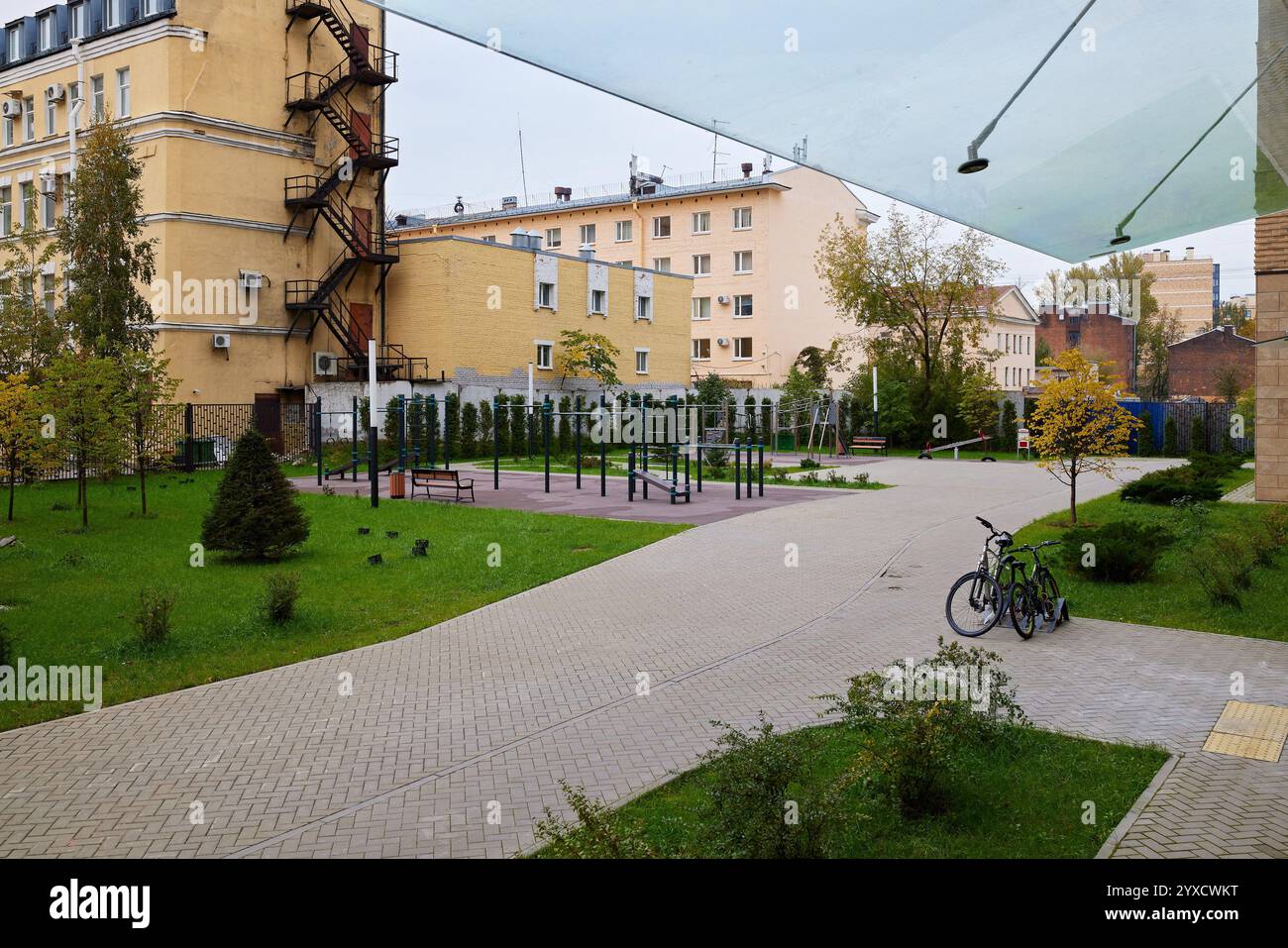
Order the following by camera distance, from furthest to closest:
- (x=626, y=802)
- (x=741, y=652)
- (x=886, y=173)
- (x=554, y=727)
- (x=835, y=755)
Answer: (x=741, y=652) < (x=554, y=727) < (x=835, y=755) < (x=626, y=802) < (x=886, y=173)

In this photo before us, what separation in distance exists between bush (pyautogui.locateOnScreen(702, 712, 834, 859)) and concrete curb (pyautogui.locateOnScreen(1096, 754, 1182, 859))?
4.87 ft

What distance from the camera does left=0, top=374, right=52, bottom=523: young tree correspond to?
17484 mm

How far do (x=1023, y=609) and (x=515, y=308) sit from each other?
35.7 metres

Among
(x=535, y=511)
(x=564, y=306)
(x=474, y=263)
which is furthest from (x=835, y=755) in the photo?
(x=564, y=306)

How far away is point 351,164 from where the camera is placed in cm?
4041

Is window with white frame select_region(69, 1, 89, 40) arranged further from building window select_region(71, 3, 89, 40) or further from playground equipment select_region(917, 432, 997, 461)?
playground equipment select_region(917, 432, 997, 461)

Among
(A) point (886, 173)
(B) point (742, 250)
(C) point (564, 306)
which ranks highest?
(B) point (742, 250)

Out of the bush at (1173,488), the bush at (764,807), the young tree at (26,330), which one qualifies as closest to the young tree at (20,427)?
the young tree at (26,330)

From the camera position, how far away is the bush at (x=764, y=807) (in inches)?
194

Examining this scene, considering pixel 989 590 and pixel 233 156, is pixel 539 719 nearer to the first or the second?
pixel 989 590

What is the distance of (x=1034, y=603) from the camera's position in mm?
10781

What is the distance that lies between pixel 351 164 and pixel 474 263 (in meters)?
6.17
